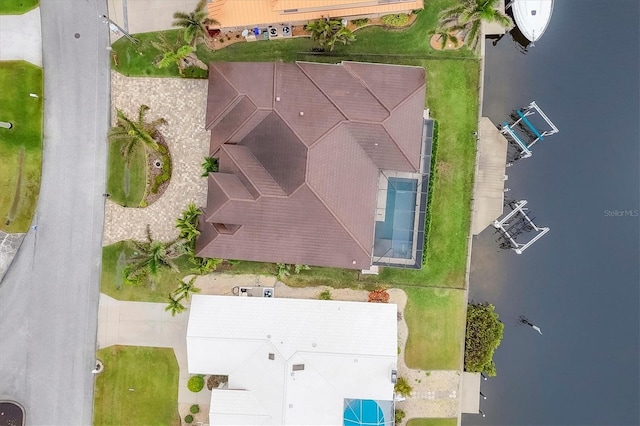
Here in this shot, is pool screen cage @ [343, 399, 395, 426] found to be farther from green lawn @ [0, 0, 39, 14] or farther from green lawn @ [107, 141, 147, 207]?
green lawn @ [0, 0, 39, 14]

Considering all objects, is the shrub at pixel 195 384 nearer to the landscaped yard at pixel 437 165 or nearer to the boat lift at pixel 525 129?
the landscaped yard at pixel 437 165

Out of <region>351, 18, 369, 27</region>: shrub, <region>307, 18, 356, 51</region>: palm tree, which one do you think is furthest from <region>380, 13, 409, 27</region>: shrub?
<region>307, 18, 356, 51</region>: palm tree

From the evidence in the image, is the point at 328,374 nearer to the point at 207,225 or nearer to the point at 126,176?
the point at 207,225

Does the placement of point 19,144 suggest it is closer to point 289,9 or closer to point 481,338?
point 289,9

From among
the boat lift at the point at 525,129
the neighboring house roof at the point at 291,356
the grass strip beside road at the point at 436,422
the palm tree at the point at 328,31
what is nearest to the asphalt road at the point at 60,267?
the neighboring house roof at the point at 291,356

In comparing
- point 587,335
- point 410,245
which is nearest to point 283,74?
point 410,245
